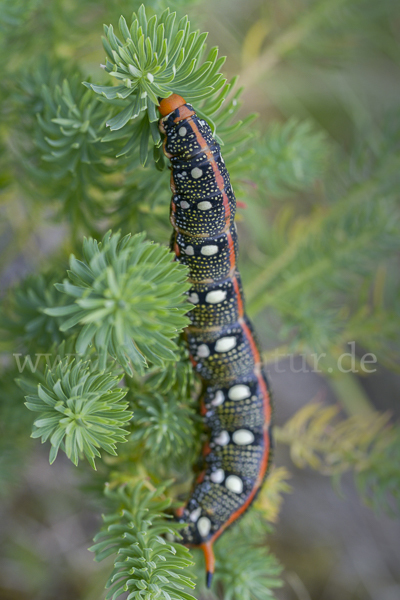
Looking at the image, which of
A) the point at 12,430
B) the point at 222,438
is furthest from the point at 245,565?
the point at 12,430

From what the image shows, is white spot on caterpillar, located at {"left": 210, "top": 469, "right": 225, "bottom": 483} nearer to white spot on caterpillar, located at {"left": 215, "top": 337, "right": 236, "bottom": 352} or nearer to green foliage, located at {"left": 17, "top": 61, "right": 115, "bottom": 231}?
white spot on caterpillar, located at {"left": 215, "top": 337, "right": 236, "bottom": 352}

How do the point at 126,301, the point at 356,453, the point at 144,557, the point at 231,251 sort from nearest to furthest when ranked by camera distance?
1. the point at 126,301
2. the point at 144,557
3. the point at 231,251
4. the point at 356,453

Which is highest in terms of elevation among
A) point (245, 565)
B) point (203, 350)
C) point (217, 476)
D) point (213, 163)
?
point (213, 163)

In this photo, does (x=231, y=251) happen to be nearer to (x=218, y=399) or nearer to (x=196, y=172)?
(x=196, y=172)

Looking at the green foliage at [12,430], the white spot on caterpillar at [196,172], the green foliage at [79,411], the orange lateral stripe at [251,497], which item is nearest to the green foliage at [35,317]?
the green foliage at [12,430]

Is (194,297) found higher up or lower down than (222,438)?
higher up

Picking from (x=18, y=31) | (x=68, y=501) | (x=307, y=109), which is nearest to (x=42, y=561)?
(x=68, y=501)
